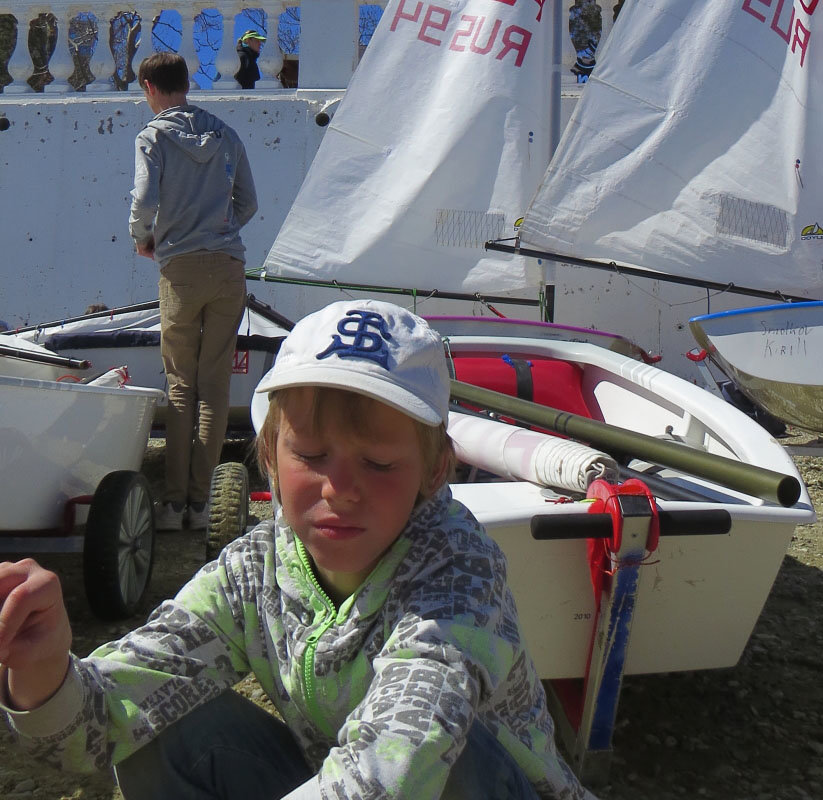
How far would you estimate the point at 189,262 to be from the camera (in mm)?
3396

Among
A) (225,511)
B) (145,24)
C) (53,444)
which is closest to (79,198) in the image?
(145,24)

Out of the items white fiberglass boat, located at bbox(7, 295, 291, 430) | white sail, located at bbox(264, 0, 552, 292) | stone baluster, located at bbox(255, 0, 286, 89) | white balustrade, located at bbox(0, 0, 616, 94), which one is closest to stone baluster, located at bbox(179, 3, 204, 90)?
white balustrade, located at bbox(0, 0, 616, 94)

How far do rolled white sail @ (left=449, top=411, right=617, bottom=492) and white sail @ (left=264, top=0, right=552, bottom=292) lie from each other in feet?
11.1

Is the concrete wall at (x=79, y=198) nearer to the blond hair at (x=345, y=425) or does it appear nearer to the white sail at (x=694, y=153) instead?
the white sail at (x=694, y=153)

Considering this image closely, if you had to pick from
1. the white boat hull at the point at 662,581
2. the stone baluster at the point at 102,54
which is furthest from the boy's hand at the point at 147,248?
the stone baluster at the point at 102,54

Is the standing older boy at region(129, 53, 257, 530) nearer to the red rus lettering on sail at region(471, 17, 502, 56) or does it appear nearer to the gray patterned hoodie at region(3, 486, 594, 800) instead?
the gray patterned hoodie at region(3, 486, 594, 800)

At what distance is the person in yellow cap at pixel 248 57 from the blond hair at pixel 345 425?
658 centimetres

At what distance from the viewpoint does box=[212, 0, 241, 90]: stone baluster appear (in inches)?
275

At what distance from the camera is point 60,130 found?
22.9 feet

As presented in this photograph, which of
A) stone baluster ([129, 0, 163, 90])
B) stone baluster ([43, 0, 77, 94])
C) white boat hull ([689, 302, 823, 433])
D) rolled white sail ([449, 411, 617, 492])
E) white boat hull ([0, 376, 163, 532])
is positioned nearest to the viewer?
rolled white sail ([449, 411, 617, 492])

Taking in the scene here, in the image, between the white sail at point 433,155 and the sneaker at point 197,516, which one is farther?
the white sail at point 433,155

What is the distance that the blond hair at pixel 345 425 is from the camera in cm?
98

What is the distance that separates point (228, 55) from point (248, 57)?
27 centimetres

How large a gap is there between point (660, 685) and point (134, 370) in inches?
123
